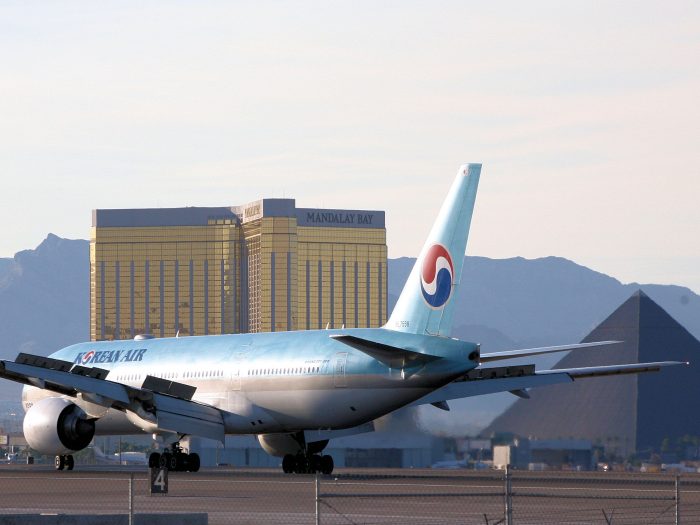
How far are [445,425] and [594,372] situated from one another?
470 inches

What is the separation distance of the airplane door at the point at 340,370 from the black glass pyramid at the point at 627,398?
11.9 meters

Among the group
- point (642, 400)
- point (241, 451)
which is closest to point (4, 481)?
point (241, 451)

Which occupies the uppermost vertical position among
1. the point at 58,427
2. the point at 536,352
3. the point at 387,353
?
the point at 536,352

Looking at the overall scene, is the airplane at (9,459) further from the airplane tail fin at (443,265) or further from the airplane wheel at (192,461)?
the airplane tail fin at (443,265)

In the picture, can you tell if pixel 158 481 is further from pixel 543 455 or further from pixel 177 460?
pixel 543 455

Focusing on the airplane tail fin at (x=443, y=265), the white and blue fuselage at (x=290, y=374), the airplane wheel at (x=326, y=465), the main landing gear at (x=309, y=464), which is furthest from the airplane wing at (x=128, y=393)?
the airplane tail fin at (x=443, y=265)

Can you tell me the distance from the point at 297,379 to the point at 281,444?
14.3 ft

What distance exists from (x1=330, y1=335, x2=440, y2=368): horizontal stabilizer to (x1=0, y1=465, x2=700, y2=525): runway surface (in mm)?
3429

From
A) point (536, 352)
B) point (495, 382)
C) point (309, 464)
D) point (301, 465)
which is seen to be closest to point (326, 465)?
point (309, 464)

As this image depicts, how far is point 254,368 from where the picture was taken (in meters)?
48.7

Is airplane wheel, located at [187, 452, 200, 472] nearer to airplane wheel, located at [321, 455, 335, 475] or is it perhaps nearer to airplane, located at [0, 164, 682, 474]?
airplane, located at [0, 164, 682, 474]

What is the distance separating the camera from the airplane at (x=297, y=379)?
44469mm

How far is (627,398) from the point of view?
479 ft

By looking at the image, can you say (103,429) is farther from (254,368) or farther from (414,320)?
(414,320)
